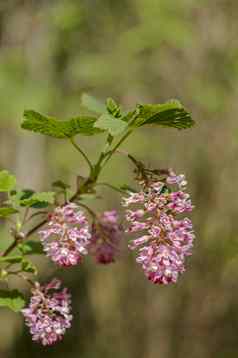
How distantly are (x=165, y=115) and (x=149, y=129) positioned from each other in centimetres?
594

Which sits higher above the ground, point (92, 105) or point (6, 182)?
point (92, 105)

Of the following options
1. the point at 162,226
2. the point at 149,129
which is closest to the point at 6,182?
the point at 162,226

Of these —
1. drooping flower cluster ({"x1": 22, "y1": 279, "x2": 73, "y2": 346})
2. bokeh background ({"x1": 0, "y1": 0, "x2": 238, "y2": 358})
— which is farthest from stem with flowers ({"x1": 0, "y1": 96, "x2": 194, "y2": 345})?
bokeh background ({"x1": 0, "y1": 0, "x2": 238, "y2": 358})

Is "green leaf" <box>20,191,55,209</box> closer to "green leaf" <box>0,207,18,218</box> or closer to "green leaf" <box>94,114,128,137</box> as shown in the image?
"green leaf" <box>0,207,18,218</box>

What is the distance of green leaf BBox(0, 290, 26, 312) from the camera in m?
1.80

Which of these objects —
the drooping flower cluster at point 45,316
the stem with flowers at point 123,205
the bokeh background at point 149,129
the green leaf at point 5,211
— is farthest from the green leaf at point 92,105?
the bokeh background at point 149,129

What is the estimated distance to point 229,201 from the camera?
6.61 meters

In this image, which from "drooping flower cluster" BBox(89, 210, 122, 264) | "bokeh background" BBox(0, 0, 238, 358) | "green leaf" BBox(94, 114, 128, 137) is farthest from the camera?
"bokeh background" BBox(0, 0, 238, 358)

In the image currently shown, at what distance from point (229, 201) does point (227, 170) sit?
0.33 m

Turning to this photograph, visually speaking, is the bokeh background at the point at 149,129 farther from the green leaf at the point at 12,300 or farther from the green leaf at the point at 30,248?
the green leaf at the point at 12,300

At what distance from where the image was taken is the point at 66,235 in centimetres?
177

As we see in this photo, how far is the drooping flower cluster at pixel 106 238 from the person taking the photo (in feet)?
7.01

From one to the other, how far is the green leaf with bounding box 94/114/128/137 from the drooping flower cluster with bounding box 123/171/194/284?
205 mm

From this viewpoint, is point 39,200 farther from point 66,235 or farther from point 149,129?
point 149,129
